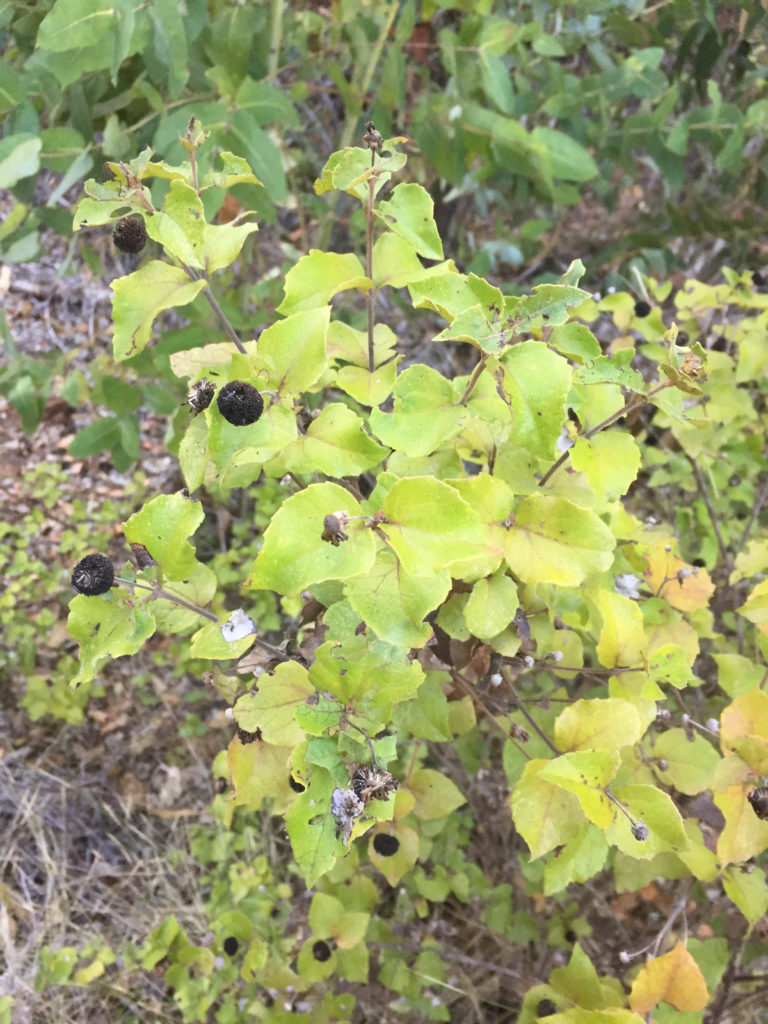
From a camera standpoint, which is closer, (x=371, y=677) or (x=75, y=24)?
(x=371, y=677)

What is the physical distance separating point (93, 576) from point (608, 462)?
57 centimetres

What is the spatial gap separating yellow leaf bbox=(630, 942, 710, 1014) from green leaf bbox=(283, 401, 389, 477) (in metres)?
0.75

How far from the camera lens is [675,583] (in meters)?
1.12

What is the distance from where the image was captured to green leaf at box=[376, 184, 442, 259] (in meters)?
0.78

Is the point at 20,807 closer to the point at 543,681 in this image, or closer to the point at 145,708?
the point at 145,708

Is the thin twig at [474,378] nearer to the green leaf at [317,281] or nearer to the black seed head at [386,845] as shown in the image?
the green leaf at [317,281]

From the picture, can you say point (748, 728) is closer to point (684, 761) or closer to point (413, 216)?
point (684, 761)

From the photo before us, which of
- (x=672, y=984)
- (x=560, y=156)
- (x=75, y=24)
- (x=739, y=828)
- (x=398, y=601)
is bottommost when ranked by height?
(x=672, y=984)

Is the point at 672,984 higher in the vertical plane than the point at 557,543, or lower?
lower

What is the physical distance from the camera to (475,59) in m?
1.71

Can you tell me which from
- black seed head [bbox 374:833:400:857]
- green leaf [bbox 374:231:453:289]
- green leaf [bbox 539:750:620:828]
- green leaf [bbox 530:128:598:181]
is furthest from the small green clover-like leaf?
green leaf [bbox 530:128:598:181]

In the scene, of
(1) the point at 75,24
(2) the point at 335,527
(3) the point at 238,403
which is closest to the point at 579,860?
(2) the point at 335,527

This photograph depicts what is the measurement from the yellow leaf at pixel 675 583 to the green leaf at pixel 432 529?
59 cm

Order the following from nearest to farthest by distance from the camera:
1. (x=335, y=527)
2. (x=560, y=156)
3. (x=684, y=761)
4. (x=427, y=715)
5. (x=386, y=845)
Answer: (x=335, y=527)
(x=427, y=715)
(x=684, y=761)
(x=386, y=845)
(x=560, y=156)
